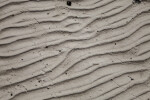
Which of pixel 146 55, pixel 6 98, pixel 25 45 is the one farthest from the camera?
pixel 146 55

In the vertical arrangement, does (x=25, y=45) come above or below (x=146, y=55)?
above

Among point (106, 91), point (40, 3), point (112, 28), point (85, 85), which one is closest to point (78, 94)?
point (85, 85)

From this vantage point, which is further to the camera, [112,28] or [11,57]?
[112,28]

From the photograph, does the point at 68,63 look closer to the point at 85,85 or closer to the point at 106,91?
the point at 85,85

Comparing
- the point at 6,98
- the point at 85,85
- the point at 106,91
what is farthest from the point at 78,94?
the point at 6,98

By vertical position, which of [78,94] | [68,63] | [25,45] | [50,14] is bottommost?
[78,94]

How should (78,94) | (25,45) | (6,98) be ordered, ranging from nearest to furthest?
(6,98) → (78,94) → (25,45)
